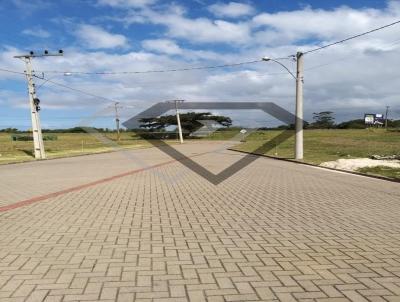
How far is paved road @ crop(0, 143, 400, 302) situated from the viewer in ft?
14.1

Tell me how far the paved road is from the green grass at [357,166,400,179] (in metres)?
5.28

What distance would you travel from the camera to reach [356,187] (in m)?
13.3

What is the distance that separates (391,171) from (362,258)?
13660 millimetres

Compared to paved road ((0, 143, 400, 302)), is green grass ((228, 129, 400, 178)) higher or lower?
lower

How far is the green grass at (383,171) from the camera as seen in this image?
16491 millimetres

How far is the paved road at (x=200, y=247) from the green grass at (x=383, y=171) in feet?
17.3

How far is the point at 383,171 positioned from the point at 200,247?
46.0 feet

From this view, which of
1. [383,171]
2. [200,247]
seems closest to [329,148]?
[383,171]

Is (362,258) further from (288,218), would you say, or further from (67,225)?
(67,225)

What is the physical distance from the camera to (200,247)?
19.5 feet

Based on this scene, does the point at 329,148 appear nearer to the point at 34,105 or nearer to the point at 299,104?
the point at 299,104

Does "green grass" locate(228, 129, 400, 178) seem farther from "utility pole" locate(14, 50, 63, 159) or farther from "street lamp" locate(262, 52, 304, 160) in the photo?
"utility pole" locate(14, 50, 63, 159)

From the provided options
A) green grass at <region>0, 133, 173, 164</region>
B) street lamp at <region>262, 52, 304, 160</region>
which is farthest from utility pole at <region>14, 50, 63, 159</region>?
street lamp at <region>262, 52, 304, 160</region>

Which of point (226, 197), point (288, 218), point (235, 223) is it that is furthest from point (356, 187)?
point (235, 223)
